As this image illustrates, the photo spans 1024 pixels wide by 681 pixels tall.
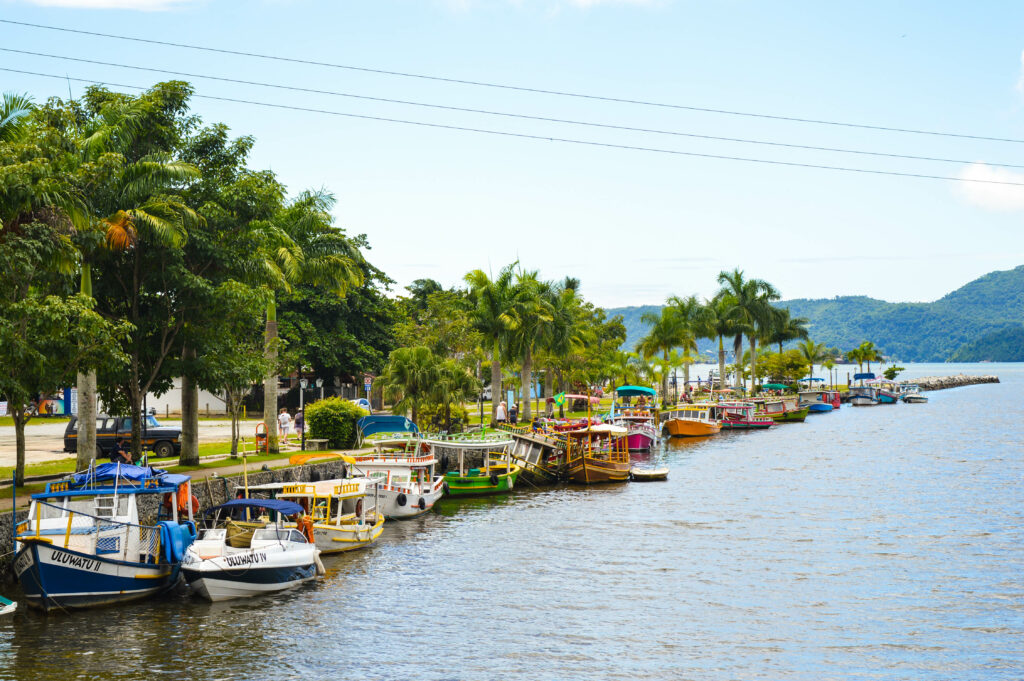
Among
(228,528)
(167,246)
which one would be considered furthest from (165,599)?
(167,246)

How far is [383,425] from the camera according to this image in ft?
144

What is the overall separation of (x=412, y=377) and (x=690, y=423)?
34851 mm

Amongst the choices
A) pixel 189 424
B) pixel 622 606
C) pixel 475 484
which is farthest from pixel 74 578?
pixel 475 484

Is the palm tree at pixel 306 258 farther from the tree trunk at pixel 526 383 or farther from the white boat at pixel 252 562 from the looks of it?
the tree trunk at pixel 526 383

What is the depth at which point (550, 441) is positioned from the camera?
46.5 m

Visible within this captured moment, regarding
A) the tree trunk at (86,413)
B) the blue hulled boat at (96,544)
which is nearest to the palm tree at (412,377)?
the tree trunk at (86,413)

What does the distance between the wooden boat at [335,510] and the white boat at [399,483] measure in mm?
3145

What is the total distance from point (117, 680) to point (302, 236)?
28960 millimetres

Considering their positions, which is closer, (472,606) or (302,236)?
(472,606)

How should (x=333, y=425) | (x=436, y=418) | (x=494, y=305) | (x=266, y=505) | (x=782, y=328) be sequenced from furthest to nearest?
(x=782, y=328) < (x=494, y=305) < (x=436, y=418) < (x=333, y=425) < (x=266, y=505)

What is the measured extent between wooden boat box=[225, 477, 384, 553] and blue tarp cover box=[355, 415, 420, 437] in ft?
40.6

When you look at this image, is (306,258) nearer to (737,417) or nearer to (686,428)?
(686,428)

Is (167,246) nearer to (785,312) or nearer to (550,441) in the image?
(550,441)

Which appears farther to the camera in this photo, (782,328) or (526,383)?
(782,328)
